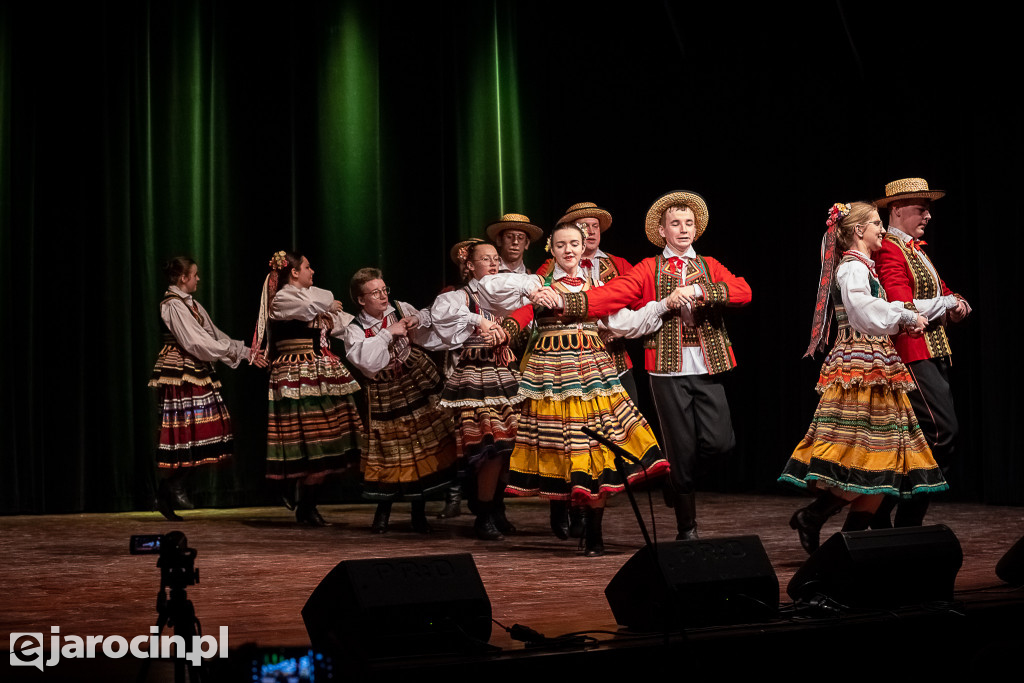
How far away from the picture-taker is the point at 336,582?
9.12 feet

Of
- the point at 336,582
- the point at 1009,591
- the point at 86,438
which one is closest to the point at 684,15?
the point at 86,438

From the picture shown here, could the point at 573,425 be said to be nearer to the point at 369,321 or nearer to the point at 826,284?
the point at 826,284

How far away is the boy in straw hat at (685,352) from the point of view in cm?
482

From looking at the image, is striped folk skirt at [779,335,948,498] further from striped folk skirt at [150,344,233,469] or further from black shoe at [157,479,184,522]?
black shoe at [157,479,184,522]

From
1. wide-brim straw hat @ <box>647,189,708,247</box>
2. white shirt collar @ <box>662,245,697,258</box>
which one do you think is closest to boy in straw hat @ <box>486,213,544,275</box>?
wide-brim straw hat @ <box>647,189,708,247</box>

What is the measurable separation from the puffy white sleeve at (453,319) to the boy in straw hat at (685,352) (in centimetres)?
96

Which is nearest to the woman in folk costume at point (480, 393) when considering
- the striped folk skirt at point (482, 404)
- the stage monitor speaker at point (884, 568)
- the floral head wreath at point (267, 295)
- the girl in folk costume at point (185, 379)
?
the striped folk skirt at point (482, 404)

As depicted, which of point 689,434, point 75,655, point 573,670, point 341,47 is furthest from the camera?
point 341,47

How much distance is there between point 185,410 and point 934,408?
417 cm

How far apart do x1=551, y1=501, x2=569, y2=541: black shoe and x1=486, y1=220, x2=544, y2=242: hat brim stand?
140cm

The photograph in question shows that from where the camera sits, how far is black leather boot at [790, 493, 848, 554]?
15.2 ft

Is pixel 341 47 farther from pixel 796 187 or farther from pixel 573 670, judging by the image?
pixel 573 670

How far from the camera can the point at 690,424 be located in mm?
4852

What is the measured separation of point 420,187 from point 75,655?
5.28 meters
